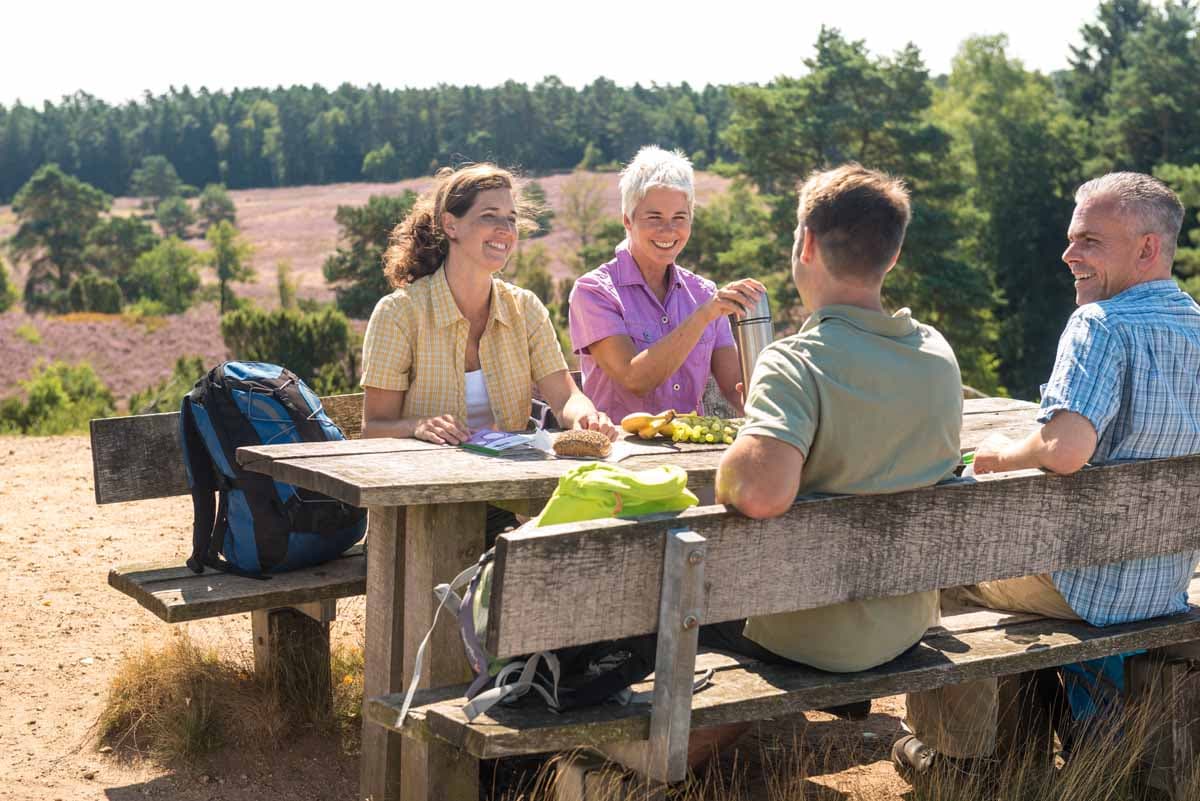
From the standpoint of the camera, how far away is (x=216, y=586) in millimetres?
3783

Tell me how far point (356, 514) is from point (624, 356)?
1.21m

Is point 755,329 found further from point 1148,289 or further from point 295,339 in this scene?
point 295,339

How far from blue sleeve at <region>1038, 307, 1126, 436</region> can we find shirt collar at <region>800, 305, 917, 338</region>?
0.55 m

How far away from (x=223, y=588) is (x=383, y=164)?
95619 millimetres

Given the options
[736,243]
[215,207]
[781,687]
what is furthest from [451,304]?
[215,207]

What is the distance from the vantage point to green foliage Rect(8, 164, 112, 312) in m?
71.2

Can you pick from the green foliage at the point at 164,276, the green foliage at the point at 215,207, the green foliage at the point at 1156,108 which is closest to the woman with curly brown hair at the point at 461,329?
the green foliage at the point at 1156,108

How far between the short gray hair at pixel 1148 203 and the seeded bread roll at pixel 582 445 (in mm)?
1418

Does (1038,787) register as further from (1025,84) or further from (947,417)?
(1025,84)

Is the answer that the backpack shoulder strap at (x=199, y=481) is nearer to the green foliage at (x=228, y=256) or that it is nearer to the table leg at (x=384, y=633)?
the table leg at (x=384, y=633)

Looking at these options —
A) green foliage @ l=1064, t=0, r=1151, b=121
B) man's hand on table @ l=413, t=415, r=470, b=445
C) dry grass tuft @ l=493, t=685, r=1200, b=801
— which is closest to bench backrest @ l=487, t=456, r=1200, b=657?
dry grass tuft @ l=493, t=685, r=1200, b=801

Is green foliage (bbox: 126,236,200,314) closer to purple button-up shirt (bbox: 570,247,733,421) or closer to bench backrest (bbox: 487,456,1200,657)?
purple button-up shirt (bbox: 570,247,733,421)

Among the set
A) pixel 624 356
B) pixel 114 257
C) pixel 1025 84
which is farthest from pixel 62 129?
pixel 624 356

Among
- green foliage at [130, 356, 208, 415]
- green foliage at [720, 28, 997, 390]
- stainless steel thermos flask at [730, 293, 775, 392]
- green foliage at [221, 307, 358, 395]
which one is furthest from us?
green foliage at [720, 28, 997, 390]
